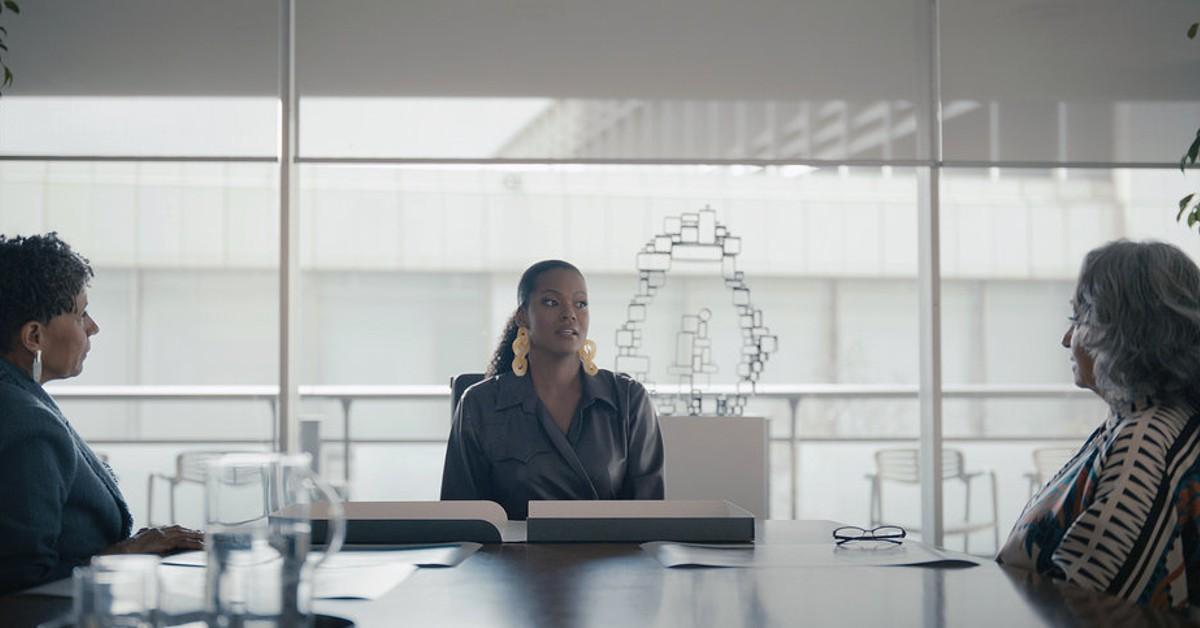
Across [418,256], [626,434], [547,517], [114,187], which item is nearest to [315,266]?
[418,256]

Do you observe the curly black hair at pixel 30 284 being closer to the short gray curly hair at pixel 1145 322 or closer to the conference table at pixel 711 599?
the conference table at pixel 711 599

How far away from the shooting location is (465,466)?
9.84 feet

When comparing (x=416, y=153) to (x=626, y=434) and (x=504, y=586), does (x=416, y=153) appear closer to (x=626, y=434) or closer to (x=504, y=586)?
(x=626, y=434)

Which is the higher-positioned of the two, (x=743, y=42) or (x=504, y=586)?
(x=743, y=42)

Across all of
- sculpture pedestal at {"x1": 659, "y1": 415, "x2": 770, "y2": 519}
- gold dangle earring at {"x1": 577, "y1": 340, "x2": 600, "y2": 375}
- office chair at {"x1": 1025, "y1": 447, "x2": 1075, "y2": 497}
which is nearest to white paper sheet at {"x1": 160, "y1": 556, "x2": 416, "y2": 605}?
gold dangle earring at {"x1": 577, "y1": 340, "x2": 600, "y2": 375}

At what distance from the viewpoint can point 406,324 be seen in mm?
5168

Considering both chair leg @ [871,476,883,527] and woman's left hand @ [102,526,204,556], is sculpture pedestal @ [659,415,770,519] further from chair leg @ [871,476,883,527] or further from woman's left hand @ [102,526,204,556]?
woman's left hand @ [102,526,204,556]

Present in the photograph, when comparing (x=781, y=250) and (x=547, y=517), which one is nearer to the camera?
(x=547, y=517)

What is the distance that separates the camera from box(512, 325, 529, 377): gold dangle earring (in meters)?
3.21

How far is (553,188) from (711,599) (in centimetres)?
370

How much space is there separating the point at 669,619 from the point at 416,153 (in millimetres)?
3719

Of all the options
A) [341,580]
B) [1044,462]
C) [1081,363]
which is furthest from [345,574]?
[1044,462]

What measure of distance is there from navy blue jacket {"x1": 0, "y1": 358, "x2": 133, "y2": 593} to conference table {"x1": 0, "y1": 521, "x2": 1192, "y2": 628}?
0.83 ft

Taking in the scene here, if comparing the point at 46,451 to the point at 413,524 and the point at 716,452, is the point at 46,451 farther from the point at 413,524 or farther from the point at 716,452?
the point at 716,452
